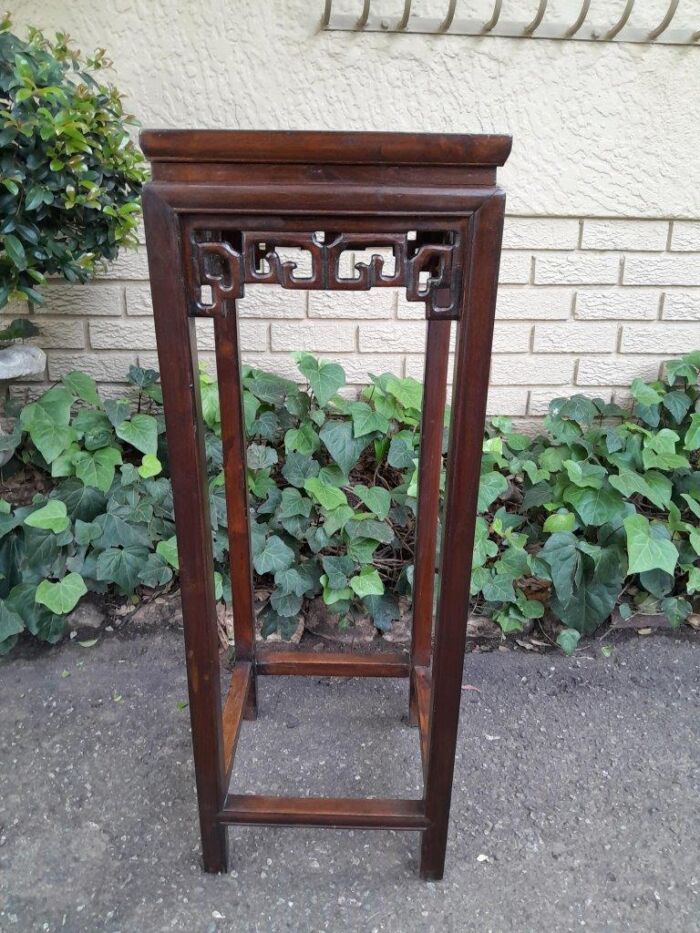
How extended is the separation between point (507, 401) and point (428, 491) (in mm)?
930

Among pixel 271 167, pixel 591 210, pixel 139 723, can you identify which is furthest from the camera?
pixel 591 210

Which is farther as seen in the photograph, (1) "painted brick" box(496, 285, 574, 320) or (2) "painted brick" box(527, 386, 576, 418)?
(2) "painted brick" box(527, 386, 576, 418)

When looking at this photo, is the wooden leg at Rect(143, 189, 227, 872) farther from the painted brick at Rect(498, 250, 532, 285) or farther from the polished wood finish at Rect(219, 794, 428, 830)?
the painted brick at Rect(498, 250, 532, 285)

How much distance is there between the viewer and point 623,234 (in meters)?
2.34

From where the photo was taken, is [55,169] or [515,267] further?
[515,267]

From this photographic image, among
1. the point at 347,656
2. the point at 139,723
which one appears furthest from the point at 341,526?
the point at 139,723

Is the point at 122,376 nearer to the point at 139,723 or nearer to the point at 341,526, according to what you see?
the point at 341,526

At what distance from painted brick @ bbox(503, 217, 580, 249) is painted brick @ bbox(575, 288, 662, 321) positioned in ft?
0.59

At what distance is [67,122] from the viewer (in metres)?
1.57

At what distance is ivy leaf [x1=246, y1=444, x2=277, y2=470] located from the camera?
218cm

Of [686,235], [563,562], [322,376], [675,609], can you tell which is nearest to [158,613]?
[322,376]

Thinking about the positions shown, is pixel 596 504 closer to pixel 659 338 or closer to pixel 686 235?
pixel 659 338

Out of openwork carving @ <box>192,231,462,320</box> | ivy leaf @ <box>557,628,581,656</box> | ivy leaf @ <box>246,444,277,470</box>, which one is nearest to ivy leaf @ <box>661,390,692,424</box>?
ivy leaf @ <box>557,628,581,656</box>

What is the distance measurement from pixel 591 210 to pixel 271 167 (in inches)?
63.9
